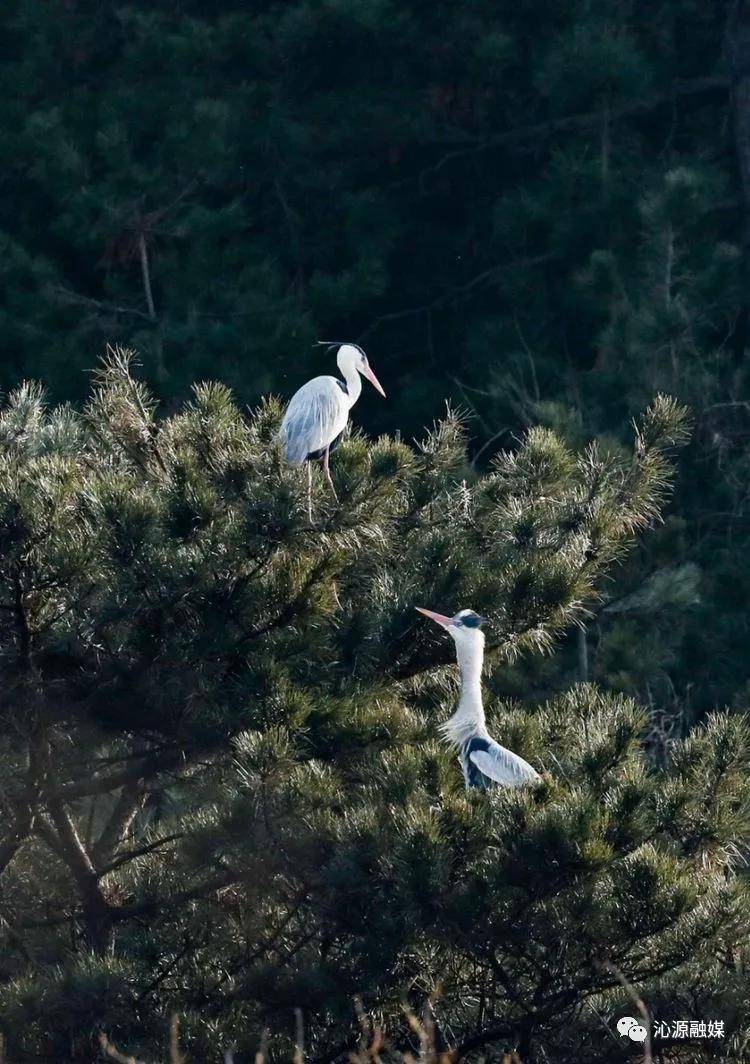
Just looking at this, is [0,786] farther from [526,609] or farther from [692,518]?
[692,518]

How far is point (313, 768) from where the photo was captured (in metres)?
4.76

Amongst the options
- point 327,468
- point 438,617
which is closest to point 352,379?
point 327,468

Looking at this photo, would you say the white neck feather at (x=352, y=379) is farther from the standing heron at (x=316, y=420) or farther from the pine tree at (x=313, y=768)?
the pine tree at (x=313, y=768)

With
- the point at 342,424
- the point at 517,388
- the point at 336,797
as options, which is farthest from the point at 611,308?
the point at 336,797

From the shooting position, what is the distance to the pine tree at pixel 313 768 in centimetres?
462

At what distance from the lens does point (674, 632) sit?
31.4 feet

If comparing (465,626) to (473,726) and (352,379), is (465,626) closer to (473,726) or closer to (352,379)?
(473,726)

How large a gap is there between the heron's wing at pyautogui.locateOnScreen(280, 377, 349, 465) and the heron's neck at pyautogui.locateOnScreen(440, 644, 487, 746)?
2.78ft

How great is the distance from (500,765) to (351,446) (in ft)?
3.24

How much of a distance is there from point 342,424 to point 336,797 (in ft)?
5.43

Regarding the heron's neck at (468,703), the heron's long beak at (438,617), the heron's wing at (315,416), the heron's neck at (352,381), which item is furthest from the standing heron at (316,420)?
the heron's neck at (468,703)

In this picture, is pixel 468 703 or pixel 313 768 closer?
pixel 313 768

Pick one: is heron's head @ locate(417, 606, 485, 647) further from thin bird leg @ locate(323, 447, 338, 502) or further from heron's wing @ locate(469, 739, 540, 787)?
thin bird leg @ locate(323, 447, 338, 502)

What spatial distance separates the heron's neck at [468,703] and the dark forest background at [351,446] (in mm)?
107
